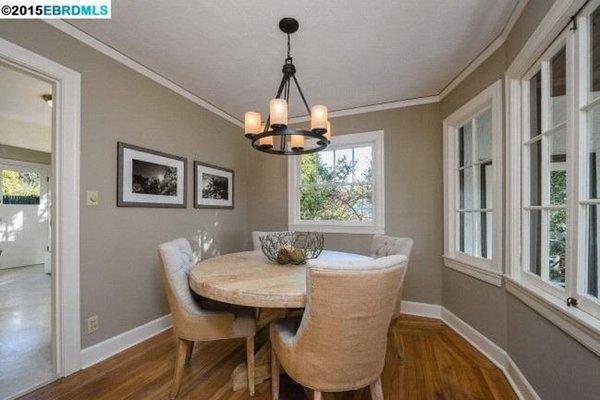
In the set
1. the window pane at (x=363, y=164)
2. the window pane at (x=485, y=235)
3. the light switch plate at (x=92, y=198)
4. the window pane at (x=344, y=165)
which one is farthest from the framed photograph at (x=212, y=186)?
the window pane at (x=485, y=235)

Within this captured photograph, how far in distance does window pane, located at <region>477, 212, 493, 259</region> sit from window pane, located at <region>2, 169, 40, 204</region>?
7.51 m

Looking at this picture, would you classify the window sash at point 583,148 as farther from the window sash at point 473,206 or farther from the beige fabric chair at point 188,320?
the beige fabric chair at point 188,320

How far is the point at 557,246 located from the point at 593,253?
A: 339 mm

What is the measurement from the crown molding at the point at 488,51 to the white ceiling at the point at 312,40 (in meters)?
0.03

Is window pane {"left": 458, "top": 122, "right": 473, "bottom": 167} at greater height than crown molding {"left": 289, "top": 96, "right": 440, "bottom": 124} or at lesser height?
lesser

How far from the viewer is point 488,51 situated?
2.16m

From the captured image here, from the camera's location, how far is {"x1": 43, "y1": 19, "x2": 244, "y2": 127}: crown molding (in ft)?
6.14

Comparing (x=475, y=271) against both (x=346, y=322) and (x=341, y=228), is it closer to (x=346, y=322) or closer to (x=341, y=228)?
(x=341, y=228)

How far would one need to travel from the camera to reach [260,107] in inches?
130

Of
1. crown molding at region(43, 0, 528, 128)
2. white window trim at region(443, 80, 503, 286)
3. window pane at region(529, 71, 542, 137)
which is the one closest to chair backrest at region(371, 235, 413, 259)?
white window trim at region(443, 80, 503, 286)

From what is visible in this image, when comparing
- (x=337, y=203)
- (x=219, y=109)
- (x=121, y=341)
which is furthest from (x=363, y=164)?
(x=121, y=341)

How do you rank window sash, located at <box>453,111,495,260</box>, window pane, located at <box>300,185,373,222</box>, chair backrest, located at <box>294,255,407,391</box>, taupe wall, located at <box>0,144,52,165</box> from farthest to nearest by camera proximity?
taupe wall, located at <box>0,144,52,165</box> → window pane, located at <box>300,185,373,222</box> → window sash, located at <box>453,111,495,260</box> → chair backrest, located at <box>294,255,407,391</box>

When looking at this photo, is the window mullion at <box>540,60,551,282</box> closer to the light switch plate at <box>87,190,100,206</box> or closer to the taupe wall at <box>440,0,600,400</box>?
the taupe wall at <box>440,0,600,400</box>

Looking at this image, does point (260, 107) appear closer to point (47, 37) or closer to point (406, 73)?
point (406, 73)
